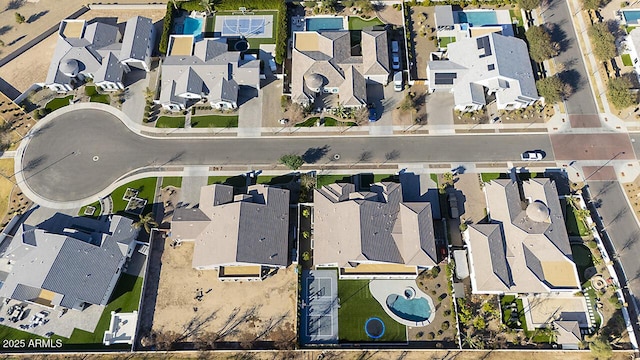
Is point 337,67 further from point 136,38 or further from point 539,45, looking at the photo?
point 136,38

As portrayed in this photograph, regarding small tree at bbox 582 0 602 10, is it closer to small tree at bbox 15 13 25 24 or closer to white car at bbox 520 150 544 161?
white car at bbox 520 150 544 161

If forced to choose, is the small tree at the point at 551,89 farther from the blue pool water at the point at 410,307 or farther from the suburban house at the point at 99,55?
the suburban house at the point at 99,55

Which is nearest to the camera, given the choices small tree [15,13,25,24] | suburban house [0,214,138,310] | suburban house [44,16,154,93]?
suburban house [0,214,138,310]

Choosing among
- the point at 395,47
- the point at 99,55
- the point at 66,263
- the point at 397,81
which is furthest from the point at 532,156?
the point at 99,55

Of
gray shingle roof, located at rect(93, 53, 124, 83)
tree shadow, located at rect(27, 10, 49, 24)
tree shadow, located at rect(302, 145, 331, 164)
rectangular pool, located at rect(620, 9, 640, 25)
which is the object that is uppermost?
tree shadow, located at rect(27, 10, 49, 24)

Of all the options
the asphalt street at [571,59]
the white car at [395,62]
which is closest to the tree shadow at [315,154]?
the white car at [395,62]

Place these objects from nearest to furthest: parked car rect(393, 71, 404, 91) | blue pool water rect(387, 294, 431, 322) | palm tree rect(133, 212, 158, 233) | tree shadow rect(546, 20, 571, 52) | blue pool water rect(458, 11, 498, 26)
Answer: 1. blue pool water rect(387, 294, 431, 322)
2. palm tree rect(133, 212, 158, 233)
3. parked car rect(393, 71, 404, 91)
4. tree shadow rect(546, 20, 571, 52)
5. blue pool water rect(458, 11, 498, 26)

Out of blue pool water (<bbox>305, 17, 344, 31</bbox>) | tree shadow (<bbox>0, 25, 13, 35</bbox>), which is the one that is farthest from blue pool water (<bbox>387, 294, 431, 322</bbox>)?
tree shadow (<bbox>0, 25, 13, 35</bbox>)
